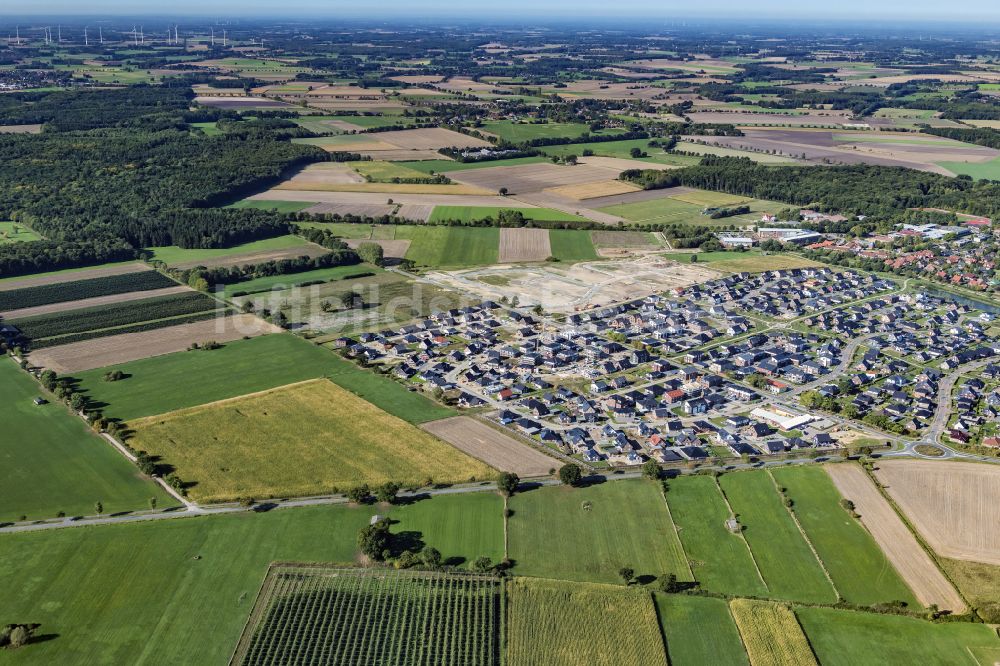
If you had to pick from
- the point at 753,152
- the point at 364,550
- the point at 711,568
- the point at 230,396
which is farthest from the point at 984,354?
the point at 753,152

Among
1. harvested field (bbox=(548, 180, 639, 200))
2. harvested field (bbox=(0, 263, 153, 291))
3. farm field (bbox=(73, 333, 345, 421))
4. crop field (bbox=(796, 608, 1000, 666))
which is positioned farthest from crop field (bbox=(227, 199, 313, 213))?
crop field (bbox=(796, 608, 1000, 666))

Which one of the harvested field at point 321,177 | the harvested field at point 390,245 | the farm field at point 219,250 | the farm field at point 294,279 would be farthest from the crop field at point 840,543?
the harvested field at point 321,177

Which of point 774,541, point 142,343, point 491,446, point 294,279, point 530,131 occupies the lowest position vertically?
point 774,541

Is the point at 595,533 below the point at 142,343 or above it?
below

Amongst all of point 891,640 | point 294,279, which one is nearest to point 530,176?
point 294,279

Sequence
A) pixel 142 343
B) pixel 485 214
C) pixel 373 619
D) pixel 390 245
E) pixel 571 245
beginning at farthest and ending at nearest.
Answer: pixel 485 214 < pixel 571 245 < pixel 390 245 < pixel 142 343 < pixel 373 619

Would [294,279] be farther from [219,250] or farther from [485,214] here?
[485,214]

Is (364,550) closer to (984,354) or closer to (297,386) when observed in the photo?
(297,386)

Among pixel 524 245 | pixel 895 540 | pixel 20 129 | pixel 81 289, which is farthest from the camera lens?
pixel 20 129
